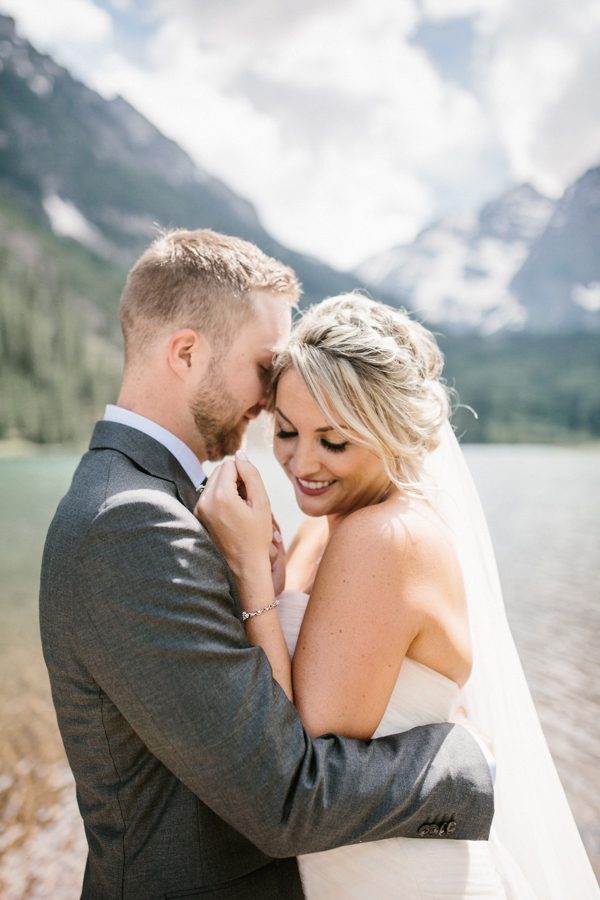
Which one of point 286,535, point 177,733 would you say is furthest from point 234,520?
point 286,535

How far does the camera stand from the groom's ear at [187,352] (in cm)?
291

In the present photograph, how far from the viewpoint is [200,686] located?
1.96 meters

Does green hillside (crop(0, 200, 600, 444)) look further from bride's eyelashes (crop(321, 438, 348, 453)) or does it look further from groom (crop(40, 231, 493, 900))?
groom (crop(40, 231, 493, 900))

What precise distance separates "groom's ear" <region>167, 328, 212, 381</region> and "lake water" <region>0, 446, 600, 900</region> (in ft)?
19.0

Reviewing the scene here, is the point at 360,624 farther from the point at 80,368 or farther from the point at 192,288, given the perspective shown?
the point at 80,368

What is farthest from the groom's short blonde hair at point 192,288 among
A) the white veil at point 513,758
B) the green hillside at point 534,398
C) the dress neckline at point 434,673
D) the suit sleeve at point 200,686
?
the green hillside at point 534,398

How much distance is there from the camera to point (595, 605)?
18219 mm

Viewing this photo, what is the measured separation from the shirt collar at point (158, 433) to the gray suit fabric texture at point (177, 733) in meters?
0.14

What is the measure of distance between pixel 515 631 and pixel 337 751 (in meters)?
14.9

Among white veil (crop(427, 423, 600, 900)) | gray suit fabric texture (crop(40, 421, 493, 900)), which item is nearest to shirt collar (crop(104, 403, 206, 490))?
gray suit fabric texture (crop(40, 421, 493, 900))

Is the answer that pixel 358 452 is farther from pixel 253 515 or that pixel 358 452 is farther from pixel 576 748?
pixel 576 748

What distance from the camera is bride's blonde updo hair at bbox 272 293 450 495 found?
10.8ft

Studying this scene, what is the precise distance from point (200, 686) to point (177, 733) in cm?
17

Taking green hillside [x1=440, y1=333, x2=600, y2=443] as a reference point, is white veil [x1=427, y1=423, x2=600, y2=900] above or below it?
below
